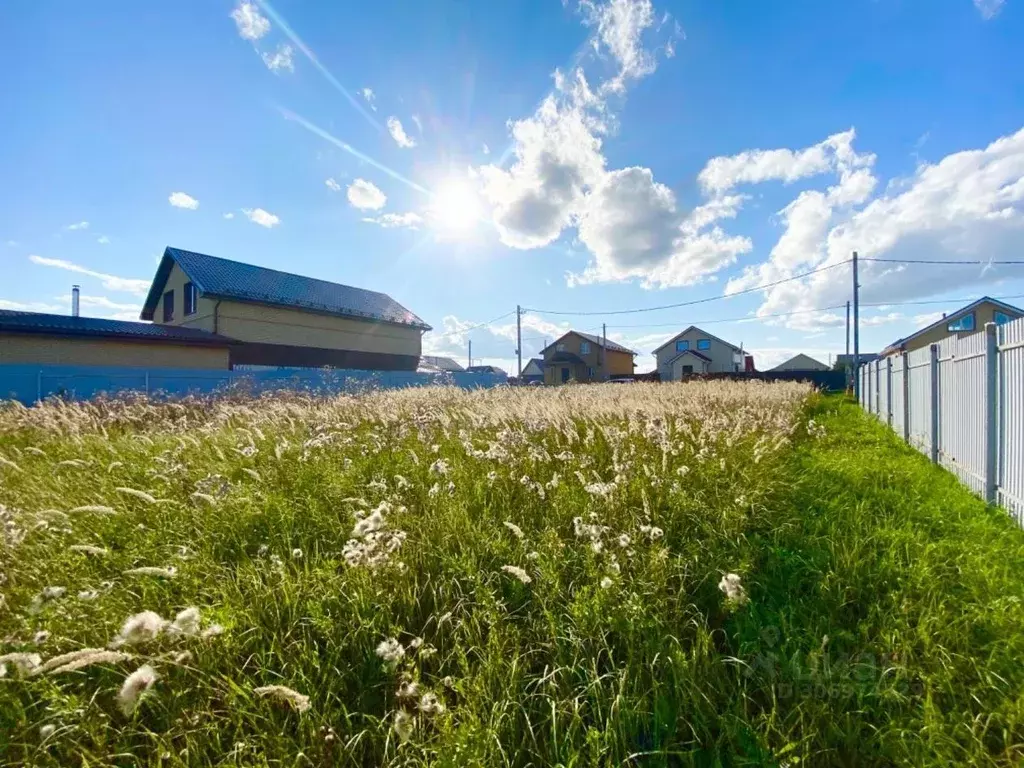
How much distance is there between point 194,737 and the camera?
1333 millimetres

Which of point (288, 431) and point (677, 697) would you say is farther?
point (288, 431)

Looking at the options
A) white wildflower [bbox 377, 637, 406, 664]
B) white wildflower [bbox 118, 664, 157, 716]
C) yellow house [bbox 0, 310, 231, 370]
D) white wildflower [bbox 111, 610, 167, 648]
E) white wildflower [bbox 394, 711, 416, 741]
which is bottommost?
white wildflower [bbox 394, 711, 416, 741]

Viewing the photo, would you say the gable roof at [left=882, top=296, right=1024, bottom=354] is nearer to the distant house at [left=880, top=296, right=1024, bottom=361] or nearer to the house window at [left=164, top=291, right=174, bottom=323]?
the distant house at [left=880, top=296, right=1024, bottom=361]

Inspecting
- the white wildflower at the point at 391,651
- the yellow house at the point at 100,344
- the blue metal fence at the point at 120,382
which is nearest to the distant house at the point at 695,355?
the blue metal fence at the point at 120,382

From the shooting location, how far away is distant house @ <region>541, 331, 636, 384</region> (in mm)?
43312

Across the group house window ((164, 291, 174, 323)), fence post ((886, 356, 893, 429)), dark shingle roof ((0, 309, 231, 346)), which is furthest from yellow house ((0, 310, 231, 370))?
fence post ((886, 356, 893, 429))

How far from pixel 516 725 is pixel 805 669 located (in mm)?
1113

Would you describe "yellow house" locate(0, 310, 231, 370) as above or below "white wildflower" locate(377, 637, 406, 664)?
above

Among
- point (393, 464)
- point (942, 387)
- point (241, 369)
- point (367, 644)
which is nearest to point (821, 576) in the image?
point (367, 644)

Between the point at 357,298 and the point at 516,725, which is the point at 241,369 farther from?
the point at 516,725

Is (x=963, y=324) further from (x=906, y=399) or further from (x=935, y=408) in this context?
(x=935, y=408)

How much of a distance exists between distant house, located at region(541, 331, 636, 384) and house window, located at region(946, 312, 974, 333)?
2662 centimetres

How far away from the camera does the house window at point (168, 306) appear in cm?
2245

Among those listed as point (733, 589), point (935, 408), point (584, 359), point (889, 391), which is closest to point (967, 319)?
point (584, 359)
